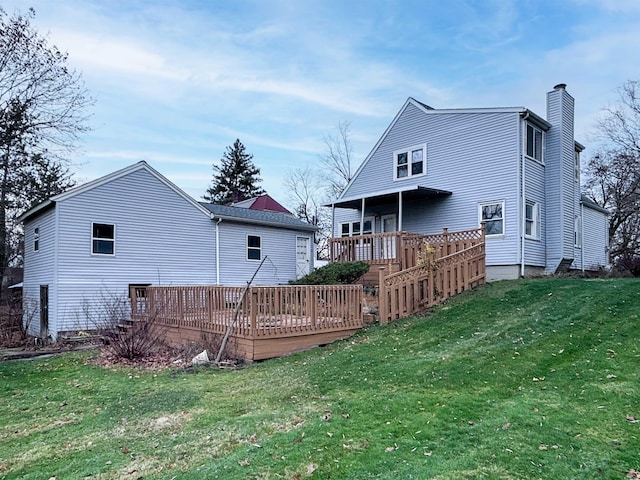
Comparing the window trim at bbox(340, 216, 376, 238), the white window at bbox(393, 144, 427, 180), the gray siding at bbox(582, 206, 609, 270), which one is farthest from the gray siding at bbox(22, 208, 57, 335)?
the gray siding at bbox(582, 206, 609, 270)

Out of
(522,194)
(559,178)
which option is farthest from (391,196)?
(559,178)

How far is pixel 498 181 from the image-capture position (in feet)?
49.2

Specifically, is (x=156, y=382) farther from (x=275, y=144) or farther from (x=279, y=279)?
(x=275, y=144)

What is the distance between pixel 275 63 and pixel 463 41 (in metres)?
7.09

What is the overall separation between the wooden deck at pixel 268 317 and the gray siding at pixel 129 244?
4879 millimetres

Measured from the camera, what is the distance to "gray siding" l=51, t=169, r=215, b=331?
14445 millimetres

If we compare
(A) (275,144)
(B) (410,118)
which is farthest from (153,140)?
(B) (410,118)

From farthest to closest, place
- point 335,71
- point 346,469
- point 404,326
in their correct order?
point 335,71, point 404,326, point 346,469

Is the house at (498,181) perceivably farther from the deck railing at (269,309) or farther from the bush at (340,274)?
the deck railing at (269,309)

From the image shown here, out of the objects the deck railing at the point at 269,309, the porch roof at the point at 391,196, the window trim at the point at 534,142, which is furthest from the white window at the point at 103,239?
the window trim at the point at 534,142

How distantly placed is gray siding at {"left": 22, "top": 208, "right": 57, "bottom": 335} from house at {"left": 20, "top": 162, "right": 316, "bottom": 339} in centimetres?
4

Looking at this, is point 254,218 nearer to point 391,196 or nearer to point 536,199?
point 391,196

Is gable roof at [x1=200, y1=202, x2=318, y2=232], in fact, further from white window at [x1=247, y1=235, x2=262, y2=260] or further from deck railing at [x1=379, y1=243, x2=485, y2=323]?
deck railing at [x1=379, y1=243, x2=485, y2=323]

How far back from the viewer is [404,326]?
967cm
